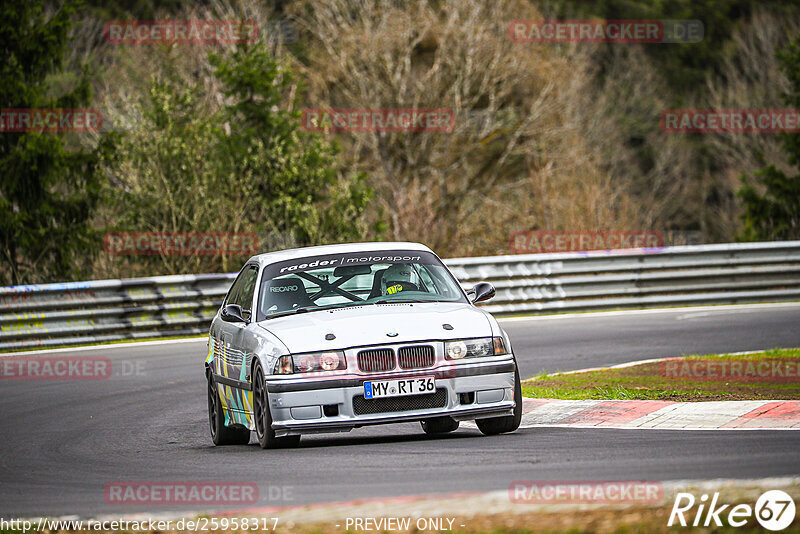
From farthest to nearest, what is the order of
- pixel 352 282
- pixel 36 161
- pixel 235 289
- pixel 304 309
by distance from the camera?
pixel 36 161, pixel 235 289, pixel 352 282, pixel 304 309

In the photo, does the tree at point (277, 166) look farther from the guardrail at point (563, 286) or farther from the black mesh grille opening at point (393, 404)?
the black mesh grille opening at point (393, 404)

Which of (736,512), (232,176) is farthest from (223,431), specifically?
(232,176)

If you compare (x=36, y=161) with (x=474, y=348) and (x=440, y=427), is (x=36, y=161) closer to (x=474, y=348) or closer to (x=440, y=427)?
(x=440, y=427)

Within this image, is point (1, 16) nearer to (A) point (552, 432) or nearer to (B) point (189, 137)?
(B) point (189, 137)

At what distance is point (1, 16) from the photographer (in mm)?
25094

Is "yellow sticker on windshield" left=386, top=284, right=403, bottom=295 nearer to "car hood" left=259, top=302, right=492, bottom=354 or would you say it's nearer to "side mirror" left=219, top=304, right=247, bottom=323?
"car hood" left=259, top=302, right=492, bottom=354

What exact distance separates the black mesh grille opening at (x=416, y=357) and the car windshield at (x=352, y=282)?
3.42 feet

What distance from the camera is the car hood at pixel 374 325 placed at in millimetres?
9227

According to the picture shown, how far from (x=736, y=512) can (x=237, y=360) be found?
5.18 meters

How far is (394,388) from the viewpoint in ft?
29.8

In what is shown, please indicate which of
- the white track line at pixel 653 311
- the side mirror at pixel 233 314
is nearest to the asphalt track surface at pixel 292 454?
the side mirror at pixel 233 314

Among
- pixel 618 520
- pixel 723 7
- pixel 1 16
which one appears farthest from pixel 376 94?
pixel 618 520

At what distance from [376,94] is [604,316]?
22.4m

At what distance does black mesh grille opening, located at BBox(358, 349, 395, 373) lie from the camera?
30.0 feet
